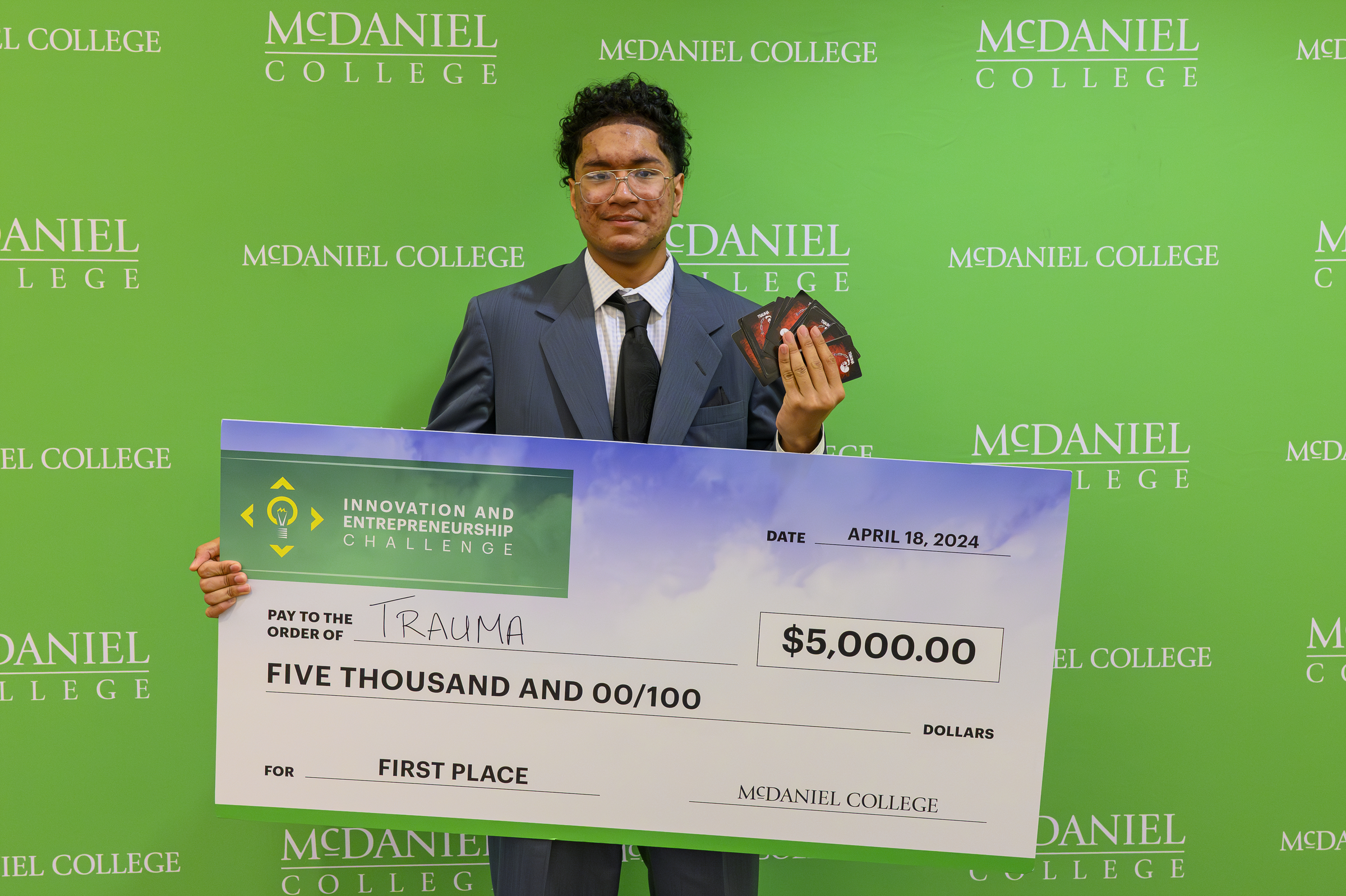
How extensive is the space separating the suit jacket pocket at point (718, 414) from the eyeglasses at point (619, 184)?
406 mm

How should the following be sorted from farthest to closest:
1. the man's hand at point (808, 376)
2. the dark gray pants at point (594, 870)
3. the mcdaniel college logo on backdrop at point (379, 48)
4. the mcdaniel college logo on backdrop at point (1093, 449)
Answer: the mcdaniel college logo on backdrop at point (1093, 449) → the mcdaniel college logo on backdrop at point (379, 48) → the dark gray pants at point (594, 870) → the man's hand at point (808, 376)

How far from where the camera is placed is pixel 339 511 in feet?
5.02

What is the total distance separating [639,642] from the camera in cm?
155

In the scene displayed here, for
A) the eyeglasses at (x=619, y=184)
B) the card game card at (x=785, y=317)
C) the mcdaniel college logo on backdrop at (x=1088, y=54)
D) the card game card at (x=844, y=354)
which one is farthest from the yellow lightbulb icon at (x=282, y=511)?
the mcdaniel college logo on backdrop at (x=1088, y=54)

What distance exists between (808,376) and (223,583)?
3.53 ft

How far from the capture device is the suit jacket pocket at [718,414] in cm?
166

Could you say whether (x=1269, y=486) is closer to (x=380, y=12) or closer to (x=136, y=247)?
(x=380, y=12)

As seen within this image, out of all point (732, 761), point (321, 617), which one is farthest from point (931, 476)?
point (321, 617)

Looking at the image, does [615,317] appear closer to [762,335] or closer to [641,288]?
[641,288]

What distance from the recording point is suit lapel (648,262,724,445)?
63.7 inches

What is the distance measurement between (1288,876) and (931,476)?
6.01 ft

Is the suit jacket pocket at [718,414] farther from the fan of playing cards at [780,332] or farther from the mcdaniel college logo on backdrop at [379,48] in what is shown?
the mcdaniel college logo on backdrop at [379,48]

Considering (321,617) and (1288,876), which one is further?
(1288,876)

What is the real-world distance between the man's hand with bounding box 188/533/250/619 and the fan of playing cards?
0.96m
